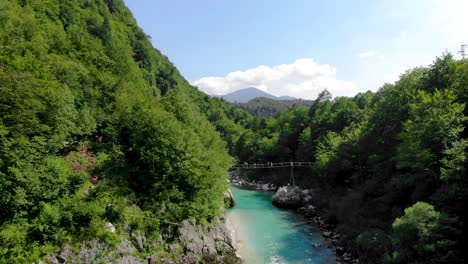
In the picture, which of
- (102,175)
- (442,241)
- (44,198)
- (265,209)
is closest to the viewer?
(442,241)

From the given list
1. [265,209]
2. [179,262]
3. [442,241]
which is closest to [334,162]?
[265,209]

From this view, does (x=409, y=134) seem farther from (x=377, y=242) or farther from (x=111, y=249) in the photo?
(x=111, y=249)

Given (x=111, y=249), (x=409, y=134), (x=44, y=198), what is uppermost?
(x=409, y=134)

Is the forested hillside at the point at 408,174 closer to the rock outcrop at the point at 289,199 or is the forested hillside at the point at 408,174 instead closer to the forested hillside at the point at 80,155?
the rock outcrop at the point at 289,199

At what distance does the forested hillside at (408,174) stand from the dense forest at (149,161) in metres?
0.08

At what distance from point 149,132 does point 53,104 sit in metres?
5.66

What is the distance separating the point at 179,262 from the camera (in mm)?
15141

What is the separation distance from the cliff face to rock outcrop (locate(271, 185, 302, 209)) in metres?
14.7

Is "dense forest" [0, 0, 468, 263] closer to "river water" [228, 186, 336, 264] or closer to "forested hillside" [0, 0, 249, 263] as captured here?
"forested hillside" [0, 0, 249, 263]

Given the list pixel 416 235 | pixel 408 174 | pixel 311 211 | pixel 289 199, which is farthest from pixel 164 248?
pixel 289 199

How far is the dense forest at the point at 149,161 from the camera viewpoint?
41.2 feet

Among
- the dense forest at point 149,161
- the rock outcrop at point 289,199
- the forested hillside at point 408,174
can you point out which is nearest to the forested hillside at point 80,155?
the dense forest at point 149,161

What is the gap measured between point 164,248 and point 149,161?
5439 mm

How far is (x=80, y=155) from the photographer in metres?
17.8
